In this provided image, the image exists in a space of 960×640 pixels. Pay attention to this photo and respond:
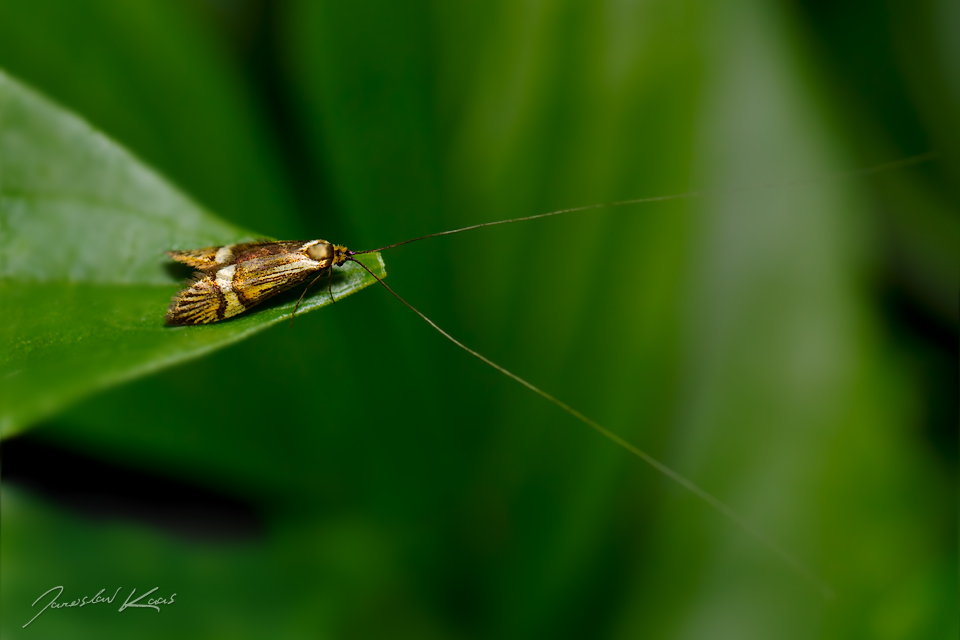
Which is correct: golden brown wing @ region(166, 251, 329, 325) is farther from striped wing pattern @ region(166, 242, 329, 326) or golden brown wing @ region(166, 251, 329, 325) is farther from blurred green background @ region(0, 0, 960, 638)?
blurred green background @ region(0, 0, 960, 638)

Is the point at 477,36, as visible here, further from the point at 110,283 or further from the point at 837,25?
the point at 837,25

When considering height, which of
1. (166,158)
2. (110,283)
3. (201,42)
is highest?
(201,42)

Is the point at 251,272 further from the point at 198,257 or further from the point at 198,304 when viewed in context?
the point at 198,304

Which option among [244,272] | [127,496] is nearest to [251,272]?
[244,272]

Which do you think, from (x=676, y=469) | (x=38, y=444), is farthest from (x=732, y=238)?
(x=38, y=444)

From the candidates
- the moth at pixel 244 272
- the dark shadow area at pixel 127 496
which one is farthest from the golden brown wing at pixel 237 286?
the dark shadow area at pixel 127 496
